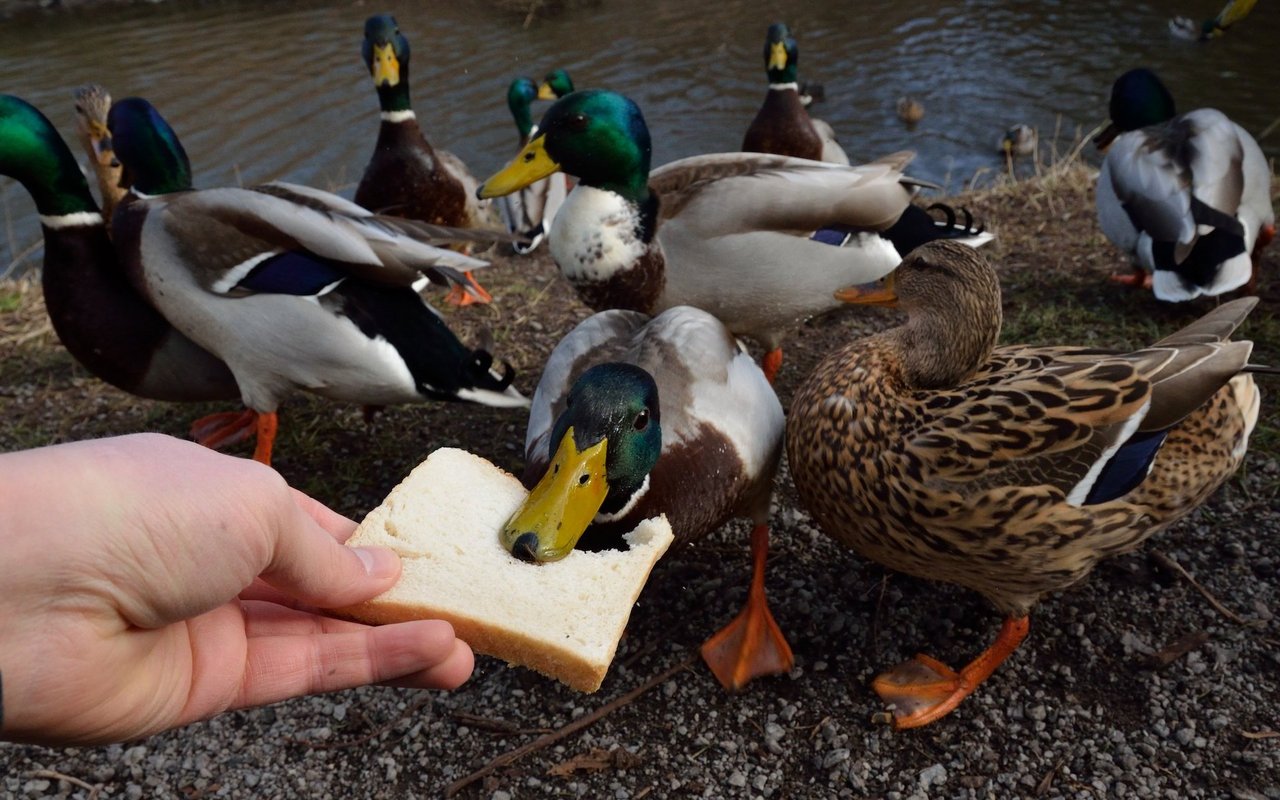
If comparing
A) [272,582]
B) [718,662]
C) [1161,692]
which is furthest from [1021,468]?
[272,582]

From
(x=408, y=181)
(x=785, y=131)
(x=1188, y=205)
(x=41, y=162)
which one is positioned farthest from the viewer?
(x=785, y=131)

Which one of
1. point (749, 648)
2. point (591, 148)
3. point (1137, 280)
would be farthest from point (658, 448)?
point (1137, 280)

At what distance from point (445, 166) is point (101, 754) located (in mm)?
3621

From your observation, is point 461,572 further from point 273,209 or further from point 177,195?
point 177,195

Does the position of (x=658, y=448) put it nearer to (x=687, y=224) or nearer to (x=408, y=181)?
(x=687, y=224)

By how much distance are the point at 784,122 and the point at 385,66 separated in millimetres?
2311

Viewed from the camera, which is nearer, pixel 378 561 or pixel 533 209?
pixel 378 561

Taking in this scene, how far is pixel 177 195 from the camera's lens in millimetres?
3229

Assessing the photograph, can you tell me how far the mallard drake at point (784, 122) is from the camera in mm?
5723

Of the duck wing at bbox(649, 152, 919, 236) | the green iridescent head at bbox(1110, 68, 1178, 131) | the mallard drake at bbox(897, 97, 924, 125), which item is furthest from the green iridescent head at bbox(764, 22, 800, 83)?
the mallard drake at bbox(897, 97, 924, 125)

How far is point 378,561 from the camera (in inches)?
66.7

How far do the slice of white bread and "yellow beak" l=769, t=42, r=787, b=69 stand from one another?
14.9ft

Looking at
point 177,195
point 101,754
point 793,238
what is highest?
point 177,195

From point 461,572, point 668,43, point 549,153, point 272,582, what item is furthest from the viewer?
point 668,43
